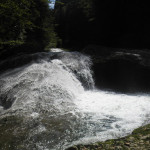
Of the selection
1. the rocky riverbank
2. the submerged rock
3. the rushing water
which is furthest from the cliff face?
the rocky riverbank

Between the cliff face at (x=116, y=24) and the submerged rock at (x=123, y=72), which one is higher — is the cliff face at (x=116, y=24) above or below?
above

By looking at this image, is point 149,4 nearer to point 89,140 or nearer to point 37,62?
point 37,62

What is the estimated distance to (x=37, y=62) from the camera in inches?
374

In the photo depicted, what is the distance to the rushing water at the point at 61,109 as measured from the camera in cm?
389

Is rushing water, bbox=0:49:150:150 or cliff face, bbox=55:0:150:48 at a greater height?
cliff face, bbox=55:0:150:48

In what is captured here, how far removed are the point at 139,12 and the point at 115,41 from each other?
144 inches

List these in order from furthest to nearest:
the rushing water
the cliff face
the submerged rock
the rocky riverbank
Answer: the cliff face < the submerged rock < the rushing water < the rocky riverbank

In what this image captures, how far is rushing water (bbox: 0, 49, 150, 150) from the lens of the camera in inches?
153

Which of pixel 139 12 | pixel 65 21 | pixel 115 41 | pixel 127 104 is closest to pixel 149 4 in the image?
pixel 139 12

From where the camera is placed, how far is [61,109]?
5316mm

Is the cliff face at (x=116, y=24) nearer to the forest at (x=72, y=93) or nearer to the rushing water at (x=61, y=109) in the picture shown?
the forest at (x=72, y=93)

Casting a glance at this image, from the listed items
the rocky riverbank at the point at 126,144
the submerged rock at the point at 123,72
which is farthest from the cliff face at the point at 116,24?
the rocky riverbank at the point at 126,144

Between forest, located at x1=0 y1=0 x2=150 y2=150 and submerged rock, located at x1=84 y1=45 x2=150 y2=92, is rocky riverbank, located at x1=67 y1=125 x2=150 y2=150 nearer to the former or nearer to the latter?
forest, located at x1=0 y1=0 x2=150 y2=150

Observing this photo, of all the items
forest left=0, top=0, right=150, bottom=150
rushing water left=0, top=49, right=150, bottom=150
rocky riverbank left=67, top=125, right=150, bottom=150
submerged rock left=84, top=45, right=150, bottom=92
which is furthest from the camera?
submerged rock left=84, top=45, right=150, bottom=92
